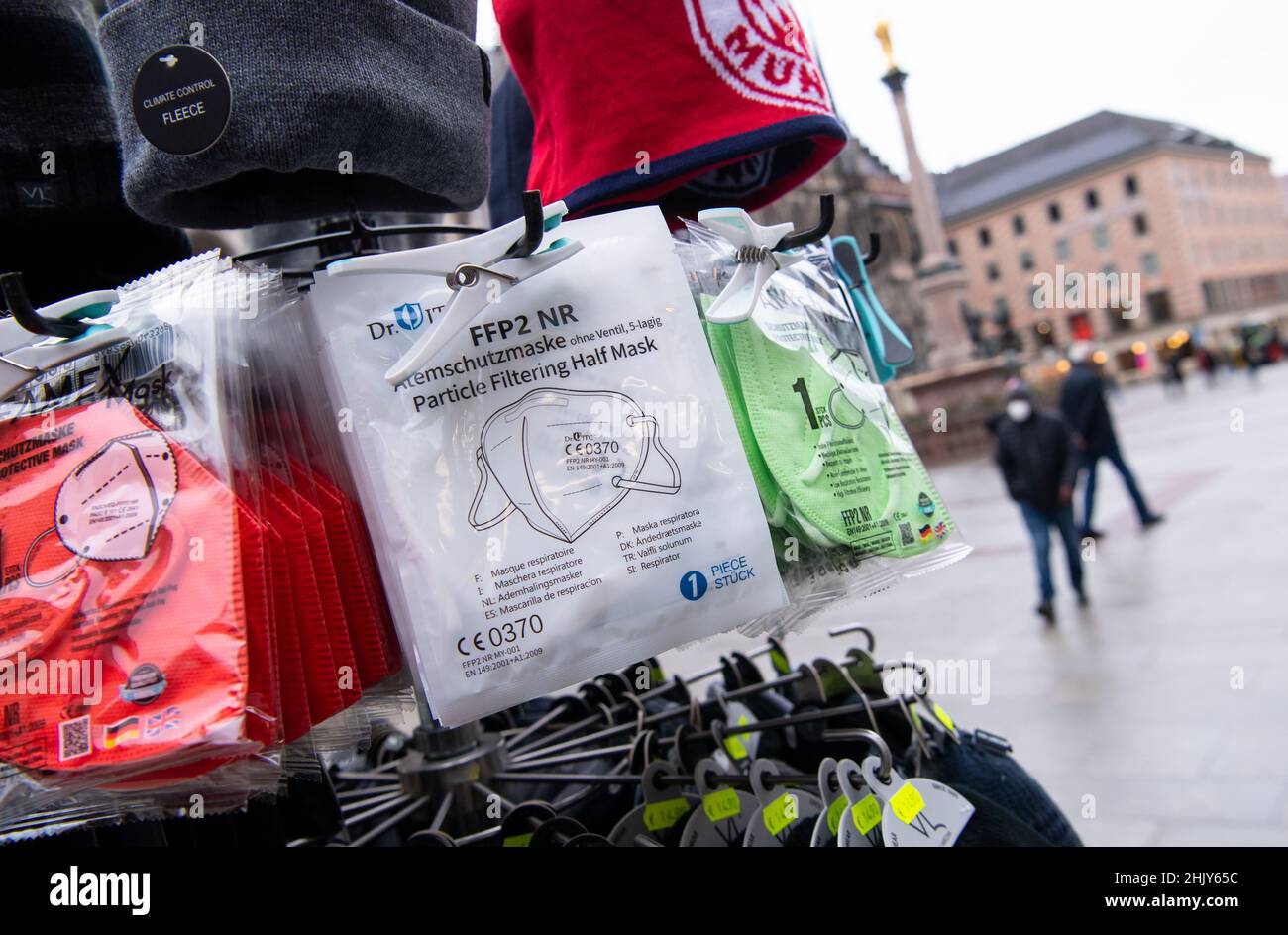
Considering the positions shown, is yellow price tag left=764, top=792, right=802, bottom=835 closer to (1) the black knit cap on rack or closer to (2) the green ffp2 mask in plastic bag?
(2) the green ffp2 mask in plastic bag

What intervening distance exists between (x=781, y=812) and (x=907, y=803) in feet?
0.57

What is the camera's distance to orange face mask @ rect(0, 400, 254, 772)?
87 centimetres

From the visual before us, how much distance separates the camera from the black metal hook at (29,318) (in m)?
0.93

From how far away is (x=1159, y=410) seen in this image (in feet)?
79.2

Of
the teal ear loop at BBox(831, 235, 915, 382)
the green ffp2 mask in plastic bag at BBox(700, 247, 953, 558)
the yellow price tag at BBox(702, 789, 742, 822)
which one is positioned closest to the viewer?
the green ffp2 mask in plastic bag at BBox(700, 247, 953, 558)

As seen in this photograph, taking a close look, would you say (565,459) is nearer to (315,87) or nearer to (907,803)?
(315,87)

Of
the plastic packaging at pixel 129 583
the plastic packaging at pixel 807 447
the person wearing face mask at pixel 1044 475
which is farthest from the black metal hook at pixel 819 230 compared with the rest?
the person wearing face mask at pixel 1044 475

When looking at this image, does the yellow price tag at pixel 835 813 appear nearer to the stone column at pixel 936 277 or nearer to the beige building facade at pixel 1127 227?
the stone column at pixel 936 277

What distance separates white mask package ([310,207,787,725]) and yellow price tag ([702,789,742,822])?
1.54 ft

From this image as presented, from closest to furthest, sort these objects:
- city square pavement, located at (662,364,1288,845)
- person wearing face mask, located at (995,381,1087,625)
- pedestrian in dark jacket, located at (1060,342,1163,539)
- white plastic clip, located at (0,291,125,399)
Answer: white plastic clip, located at (0,291,125,399)
city square pavement, located at (662,364,1288,845)
person wearing face mask, located at (995,381,1087,625)
pedestrian in dark jacket, located at (1060,342,1163,539)

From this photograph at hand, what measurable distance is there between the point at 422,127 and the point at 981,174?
74.5 m

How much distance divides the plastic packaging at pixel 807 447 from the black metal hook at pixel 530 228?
0.71 ft

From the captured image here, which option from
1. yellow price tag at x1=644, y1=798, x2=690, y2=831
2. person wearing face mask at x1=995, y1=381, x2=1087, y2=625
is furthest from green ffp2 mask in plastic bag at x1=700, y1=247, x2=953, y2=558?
person wearing face mask at x1=995, y1=381, x2=1087, y2=625

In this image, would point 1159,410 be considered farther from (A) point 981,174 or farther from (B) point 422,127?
(A) point 981,174
